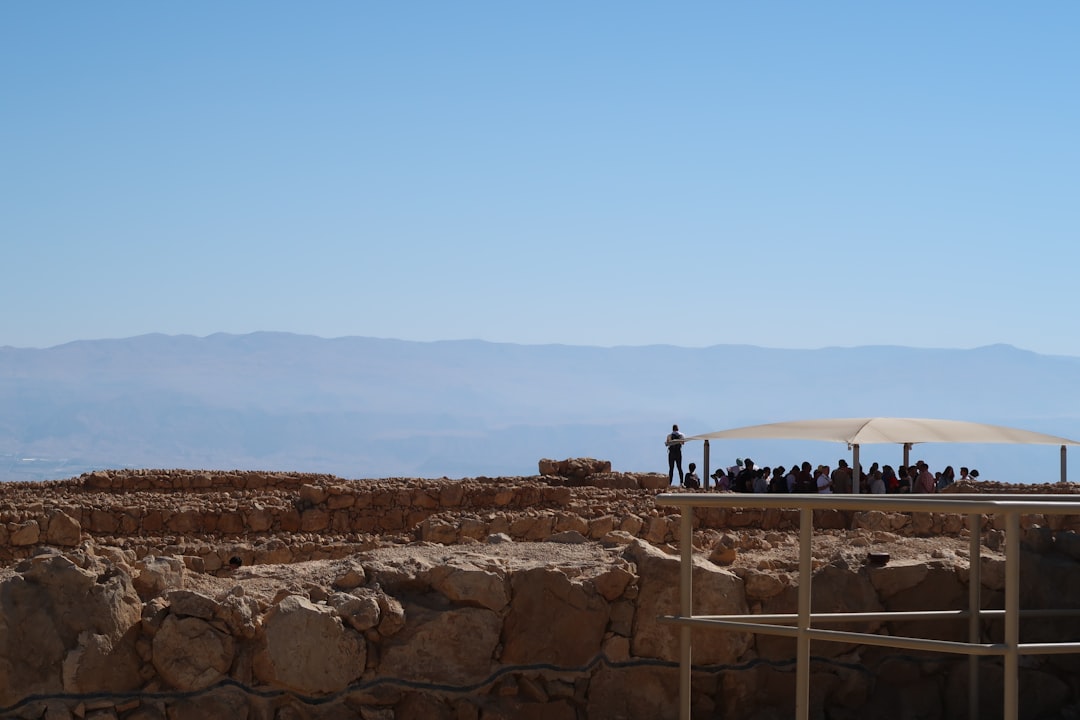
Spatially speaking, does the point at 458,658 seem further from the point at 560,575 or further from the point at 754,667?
the point at 754,667

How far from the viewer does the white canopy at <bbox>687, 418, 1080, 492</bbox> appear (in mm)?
17000

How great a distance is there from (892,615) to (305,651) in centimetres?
312

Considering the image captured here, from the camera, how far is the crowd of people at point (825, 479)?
59.8ft

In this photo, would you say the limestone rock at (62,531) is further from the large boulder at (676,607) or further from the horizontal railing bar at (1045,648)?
the horizontal railing bar at (1045,648)

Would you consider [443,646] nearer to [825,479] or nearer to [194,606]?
[194,606]

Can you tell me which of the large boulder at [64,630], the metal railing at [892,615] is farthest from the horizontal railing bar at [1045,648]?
the large boulder at [64,630]

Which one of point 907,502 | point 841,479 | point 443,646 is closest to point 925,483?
point 841,479

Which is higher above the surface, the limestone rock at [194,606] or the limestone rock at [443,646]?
the limestone rock at [194,606]

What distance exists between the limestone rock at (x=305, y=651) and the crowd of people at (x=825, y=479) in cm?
1170

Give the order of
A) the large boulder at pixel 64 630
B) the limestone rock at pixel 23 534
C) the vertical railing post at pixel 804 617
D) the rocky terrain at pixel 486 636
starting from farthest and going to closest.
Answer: the limestone rock at pixel 23 534 < the rocky terrain at pixel 486 636 < the large boulder at pixel 64 630 < the vertical railing post at pixel 804 617

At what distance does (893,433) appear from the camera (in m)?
17.2

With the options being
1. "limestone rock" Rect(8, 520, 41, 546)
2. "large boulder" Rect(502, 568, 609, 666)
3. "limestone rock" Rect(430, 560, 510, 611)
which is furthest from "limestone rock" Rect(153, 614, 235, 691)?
"limestone rock" Rect(8, 520, 41, 546)

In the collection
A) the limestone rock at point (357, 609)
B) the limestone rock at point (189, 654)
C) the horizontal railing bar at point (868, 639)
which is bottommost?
the limestone rock at point (189, 654)

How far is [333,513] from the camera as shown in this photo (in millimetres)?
18188
